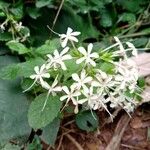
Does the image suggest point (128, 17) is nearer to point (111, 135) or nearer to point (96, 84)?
point (111, 135)

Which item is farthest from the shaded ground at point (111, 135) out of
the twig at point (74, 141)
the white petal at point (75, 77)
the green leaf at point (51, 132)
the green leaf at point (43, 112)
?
the white petal at point (75, 77)

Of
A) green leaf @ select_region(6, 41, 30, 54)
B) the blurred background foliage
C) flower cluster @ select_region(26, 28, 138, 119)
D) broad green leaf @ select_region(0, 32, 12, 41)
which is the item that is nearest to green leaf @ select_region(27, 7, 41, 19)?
the blurred background foliage

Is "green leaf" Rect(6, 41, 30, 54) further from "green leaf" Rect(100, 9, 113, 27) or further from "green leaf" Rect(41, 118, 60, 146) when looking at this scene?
"green leaf" Rect(100, 9, 113, 27)

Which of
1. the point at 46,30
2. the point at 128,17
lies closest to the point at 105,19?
the point at 128,17

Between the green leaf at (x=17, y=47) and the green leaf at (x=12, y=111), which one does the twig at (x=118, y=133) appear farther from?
the green leaf at (x=17, y=47)

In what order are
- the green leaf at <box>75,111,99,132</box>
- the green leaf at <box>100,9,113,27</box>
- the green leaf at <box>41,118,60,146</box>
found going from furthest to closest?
the green leaf at <box>100,9,113,27</box>, the green leaf at <box>75,111,99,132</box>, the green leaf at <box>41,118,60,146</box>

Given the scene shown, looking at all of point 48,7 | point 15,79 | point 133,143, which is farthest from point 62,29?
point 133,143
